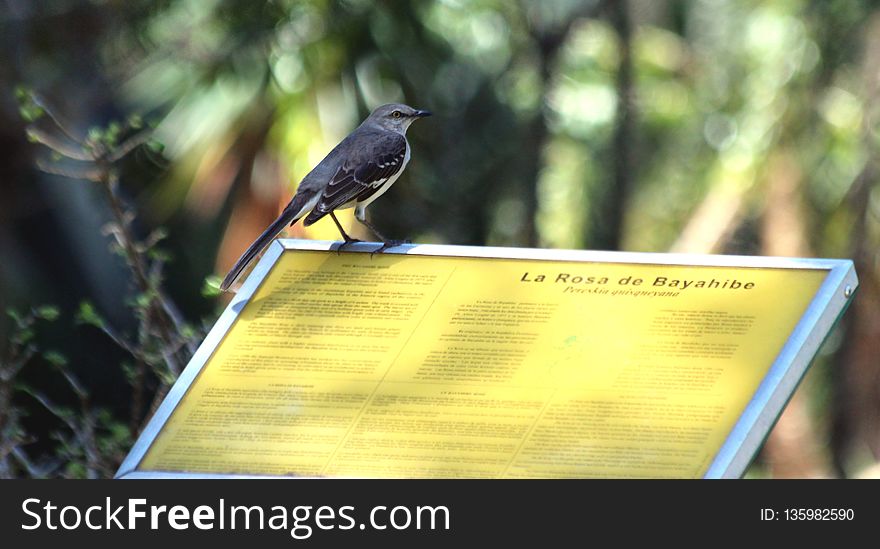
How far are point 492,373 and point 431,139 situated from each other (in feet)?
32.5

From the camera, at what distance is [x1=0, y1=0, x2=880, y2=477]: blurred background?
1132 cm

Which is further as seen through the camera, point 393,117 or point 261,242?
point 393,117

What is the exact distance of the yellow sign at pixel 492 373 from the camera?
11.6 feet

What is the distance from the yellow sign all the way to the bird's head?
2162 mm

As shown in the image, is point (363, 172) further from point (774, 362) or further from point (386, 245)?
point (774, 362)

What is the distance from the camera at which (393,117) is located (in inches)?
242

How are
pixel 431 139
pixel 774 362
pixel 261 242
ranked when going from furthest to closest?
pixel 431 139 → pixel 261 242 → pixel 774 362

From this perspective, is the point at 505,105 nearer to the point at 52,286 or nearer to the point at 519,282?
the point at 52,286

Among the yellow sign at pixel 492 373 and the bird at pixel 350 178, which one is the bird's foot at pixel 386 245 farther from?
the bird at pixel 350 178

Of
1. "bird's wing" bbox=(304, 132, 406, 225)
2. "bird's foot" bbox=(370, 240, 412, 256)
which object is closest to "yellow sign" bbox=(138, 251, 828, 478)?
"bird's foot" bbox=(370, 240, 412, 256)

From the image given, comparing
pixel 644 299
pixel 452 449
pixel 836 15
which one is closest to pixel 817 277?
pixel 644 299

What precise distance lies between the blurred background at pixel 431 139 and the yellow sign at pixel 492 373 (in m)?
5.53

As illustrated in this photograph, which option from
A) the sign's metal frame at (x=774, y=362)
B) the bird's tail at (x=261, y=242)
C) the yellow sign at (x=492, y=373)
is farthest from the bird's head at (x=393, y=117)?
the yellow sign at (x=492, y=373)

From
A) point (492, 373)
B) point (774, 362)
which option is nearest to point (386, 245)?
point (492, 373)
